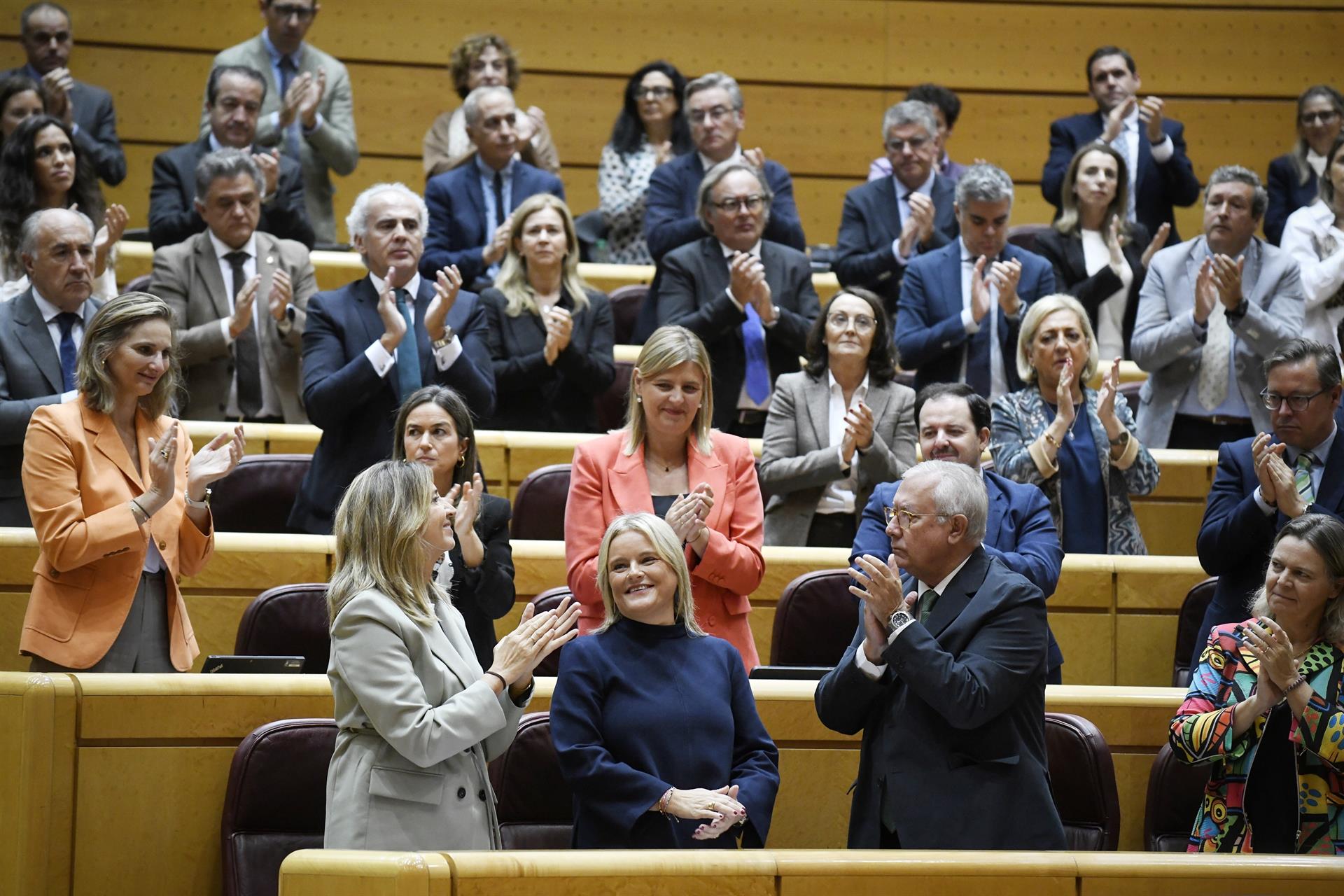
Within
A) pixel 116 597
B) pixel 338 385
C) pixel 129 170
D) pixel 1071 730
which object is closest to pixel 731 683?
pixel 1071 730

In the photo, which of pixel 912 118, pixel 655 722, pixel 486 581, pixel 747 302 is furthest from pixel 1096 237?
pixel 655 722

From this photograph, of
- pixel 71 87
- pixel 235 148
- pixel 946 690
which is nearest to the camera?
pixel 946 690

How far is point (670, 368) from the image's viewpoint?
3.19m

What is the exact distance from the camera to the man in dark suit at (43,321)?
3.71 metres

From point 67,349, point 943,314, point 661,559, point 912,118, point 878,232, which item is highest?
point 912,118

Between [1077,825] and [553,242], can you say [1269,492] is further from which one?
[553,242]

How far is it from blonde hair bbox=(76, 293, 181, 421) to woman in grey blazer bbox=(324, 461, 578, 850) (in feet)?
2.55

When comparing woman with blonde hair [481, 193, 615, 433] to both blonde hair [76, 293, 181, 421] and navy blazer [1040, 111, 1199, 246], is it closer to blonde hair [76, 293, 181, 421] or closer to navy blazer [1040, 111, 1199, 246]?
blonde hair [76, 293, 181, 421]

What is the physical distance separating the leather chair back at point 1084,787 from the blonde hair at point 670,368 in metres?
0.90

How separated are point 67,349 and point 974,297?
2.37m

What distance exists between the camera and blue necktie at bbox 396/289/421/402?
381cm

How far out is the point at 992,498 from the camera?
314 centimetres

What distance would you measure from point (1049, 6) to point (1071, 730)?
17.3 ft

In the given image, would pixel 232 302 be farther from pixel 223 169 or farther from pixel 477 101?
pixel 477 101
